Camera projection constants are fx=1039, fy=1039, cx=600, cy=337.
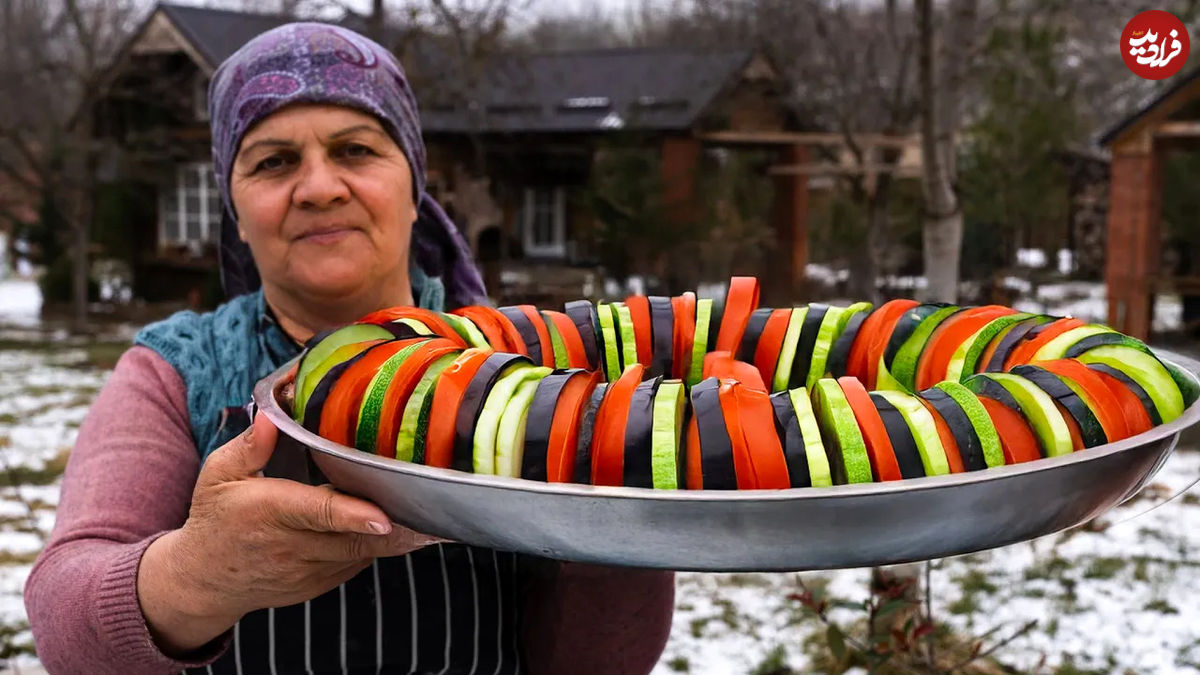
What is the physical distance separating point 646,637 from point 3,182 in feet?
68.1

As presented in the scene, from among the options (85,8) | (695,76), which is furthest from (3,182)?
(695,76)

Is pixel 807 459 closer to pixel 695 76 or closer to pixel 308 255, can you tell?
pixel 308 255

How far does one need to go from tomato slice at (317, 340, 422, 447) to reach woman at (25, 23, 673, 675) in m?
0.27

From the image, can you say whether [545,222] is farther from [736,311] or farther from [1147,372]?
[1147,372]

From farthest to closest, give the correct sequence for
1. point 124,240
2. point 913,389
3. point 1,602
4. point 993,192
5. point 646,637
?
point 124,240, point 993,192, point 1,602, point 646,637, point 913,389

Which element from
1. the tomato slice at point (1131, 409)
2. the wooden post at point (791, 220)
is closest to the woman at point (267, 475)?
the tomato slice at point (1131, 409)

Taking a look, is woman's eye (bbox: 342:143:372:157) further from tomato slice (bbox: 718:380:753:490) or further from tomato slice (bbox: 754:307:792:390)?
tomato slice (bbox: 718:380:753:490)

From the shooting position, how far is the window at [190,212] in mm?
15367

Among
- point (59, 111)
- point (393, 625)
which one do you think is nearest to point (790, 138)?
point (59, 111)

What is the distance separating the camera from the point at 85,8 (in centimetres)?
1380

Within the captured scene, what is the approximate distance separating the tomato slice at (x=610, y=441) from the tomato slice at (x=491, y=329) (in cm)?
29

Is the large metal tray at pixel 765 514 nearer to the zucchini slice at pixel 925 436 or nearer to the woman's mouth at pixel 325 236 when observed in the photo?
the zucchini slice at pixel 925 436

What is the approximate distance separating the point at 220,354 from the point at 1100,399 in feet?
3.91

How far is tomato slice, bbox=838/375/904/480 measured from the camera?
2.68 feet
